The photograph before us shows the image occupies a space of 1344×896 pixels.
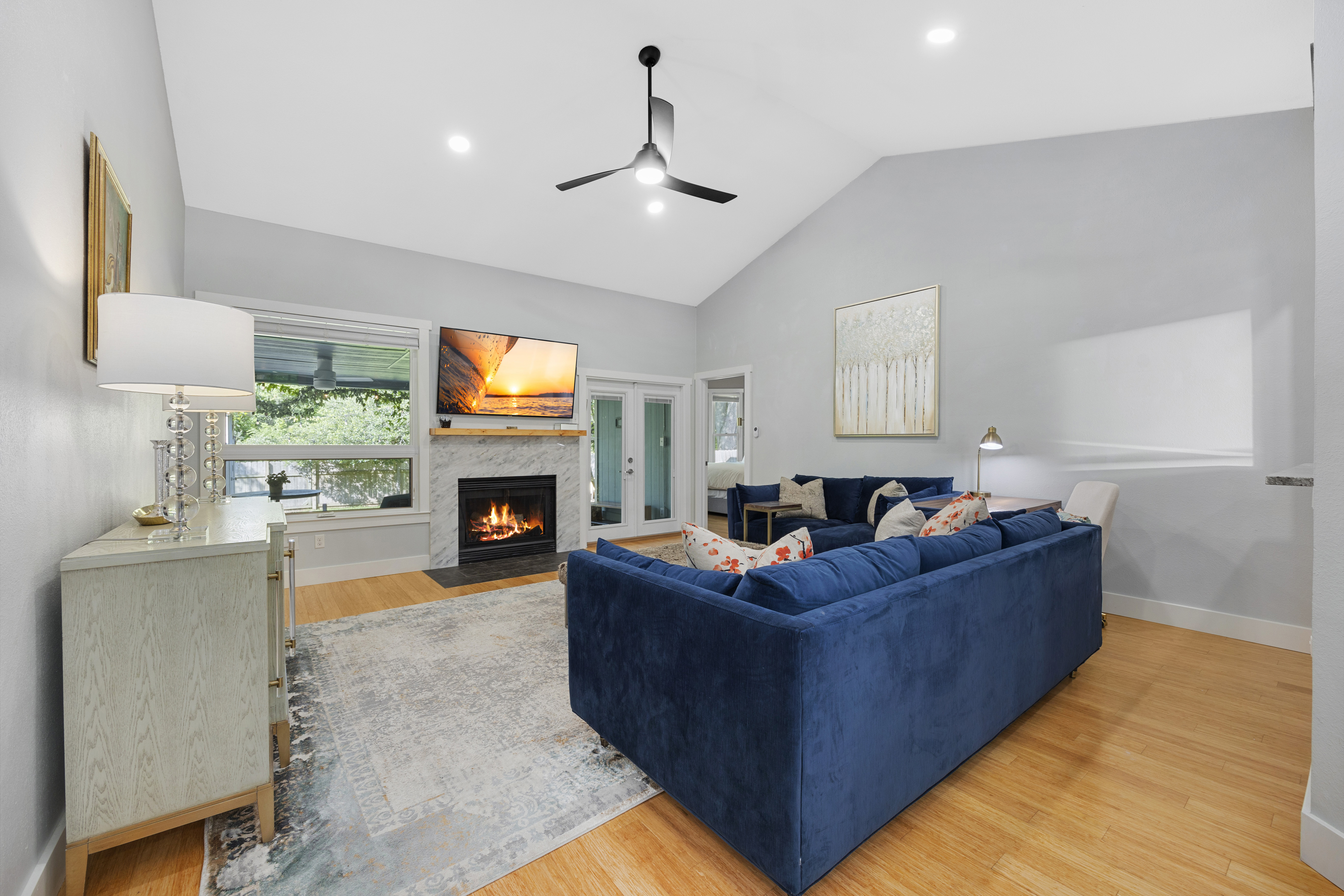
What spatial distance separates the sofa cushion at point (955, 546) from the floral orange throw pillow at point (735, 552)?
0.88ft

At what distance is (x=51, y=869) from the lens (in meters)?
1.41

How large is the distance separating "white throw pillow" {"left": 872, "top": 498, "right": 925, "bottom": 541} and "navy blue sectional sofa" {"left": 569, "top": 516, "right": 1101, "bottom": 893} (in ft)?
1.60

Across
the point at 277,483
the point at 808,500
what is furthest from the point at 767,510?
the point at 277,483

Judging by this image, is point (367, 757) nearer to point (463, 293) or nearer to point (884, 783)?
point (884, 783)

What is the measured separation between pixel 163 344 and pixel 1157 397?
485cm

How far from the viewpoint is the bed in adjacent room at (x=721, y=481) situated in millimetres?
8023

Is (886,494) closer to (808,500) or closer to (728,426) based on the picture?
(808,500)

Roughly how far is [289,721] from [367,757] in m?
0.48

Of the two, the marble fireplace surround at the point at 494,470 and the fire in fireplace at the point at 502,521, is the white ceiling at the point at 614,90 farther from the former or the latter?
the fire in fireplace at the point at 502,521

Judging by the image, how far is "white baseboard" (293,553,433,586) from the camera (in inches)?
176

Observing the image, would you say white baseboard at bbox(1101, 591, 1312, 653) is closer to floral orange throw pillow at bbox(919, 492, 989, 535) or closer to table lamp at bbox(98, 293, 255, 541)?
floral orange throw pillow at bbox(919, 492, 989, 535)

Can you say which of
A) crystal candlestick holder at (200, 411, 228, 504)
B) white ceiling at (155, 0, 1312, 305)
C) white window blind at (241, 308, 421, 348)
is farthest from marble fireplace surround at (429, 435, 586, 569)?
crystal candlestick holder at (200, 411, 228, 504)

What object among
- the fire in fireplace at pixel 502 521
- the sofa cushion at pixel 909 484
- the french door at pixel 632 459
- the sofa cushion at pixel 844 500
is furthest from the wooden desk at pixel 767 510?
the fire in fireplace at pixel 502 521

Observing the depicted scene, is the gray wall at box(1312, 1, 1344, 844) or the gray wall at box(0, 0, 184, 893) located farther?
the gray wall at box(1312, 1, 1344, 844)
